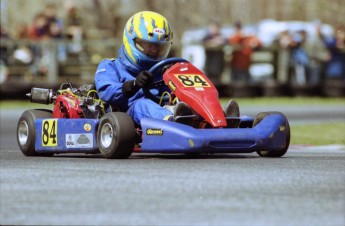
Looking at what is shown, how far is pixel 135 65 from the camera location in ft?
30.9

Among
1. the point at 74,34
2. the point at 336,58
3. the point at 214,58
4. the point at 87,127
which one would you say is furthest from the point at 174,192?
the point at 336,58

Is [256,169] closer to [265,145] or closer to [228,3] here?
[265,145]

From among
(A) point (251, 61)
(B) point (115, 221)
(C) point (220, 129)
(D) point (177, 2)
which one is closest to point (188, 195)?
(B) point (115, 221)

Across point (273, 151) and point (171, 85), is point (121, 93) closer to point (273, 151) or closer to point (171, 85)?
point (171, 85)

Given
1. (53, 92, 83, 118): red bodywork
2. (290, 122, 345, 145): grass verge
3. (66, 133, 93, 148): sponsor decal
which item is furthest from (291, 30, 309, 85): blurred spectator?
(66, 133, 93, 148): sponsor decal

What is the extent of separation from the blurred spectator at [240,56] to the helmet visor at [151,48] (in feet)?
48.6

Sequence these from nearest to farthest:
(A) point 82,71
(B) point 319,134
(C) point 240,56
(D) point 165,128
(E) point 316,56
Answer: (D) point 165,128 → (B) point 319,134 → (A) point 82,71 → (C) point 240,56 → (E) point 316,56

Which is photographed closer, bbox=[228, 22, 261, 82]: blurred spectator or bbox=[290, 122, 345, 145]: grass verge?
bbox=[290, 122, 345, 145]: grass verge

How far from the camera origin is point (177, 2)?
29.9 metres

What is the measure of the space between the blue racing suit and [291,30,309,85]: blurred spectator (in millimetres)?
15996

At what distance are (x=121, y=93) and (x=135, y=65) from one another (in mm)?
538

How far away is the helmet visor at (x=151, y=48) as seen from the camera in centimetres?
937

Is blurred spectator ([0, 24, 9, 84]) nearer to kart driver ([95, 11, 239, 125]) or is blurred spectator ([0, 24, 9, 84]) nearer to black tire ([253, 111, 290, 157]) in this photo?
kart driver ([95, 11, 239, 125])

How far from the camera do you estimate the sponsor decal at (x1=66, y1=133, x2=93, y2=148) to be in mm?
8884
